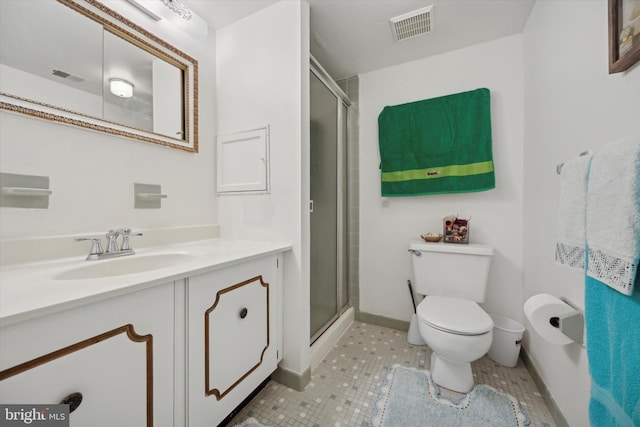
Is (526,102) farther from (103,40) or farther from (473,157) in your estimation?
(103,40)

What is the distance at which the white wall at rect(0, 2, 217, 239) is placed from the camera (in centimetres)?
91

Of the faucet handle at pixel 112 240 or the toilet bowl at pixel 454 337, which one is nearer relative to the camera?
the faucet handle at pixel 112 240

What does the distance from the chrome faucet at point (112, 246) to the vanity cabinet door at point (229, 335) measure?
464mm

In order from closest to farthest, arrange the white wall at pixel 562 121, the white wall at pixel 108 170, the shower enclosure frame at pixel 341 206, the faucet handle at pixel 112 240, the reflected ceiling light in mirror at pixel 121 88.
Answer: the white wall at pixel 562 121
the white wall at pixel 108 170
the faucet handle at pixel 112 240
the reflected ceiling light in mirror at pixel 121 88
the shower enclosure frame at pixel 341 206

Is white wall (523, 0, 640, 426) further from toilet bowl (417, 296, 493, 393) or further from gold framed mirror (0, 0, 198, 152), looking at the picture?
gold framed mirror (0, 0, 198, 152)

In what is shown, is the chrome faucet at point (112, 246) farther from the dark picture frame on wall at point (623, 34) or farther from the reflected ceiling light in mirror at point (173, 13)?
the dark picture frame on wall at point (623, 34)

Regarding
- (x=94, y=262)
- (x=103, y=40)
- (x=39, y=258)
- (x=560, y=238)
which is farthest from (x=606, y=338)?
(x=103, y=40)

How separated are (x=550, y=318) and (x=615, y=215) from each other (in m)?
0.63

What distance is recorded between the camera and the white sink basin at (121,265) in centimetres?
90

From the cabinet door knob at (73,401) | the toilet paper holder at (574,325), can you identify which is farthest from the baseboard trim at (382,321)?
the cabinet door knob at (73,401)

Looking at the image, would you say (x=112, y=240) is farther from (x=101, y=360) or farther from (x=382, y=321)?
(x=382, y=321)

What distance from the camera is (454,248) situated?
159 centimetres

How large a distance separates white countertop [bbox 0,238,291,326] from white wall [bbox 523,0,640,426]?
1.33 m

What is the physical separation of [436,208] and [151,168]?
6.09 feet
